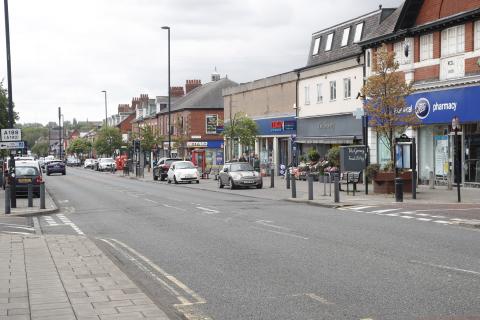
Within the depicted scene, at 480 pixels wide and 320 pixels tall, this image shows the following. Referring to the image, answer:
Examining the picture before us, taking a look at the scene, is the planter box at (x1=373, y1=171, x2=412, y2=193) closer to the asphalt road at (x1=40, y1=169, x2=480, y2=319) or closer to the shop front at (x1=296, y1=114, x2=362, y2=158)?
the asphalt road at (x1=40, y1=169, x2=480, y2=319)

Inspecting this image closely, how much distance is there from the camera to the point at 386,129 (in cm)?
2764

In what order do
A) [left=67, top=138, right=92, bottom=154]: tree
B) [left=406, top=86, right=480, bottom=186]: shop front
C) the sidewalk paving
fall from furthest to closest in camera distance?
[left=67, top=138, right=92, bottom=154]: tree
[left=406, top=86, right=480, bottom=186]: shop front
the sidewalk paving

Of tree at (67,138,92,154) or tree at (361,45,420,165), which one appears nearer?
tree at (361,45,420,165)

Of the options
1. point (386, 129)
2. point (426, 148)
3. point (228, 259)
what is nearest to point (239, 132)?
point (426, 148)

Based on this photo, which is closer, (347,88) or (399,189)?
(399,189)

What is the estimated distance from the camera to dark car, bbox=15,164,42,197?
30172 mm

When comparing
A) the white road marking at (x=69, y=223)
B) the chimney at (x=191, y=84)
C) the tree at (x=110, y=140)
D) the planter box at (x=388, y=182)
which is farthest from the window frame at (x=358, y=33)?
the tree at (x=110, y=140)

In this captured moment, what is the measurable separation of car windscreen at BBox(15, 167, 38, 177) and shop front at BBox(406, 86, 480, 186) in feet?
61.2

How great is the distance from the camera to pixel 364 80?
37.1m

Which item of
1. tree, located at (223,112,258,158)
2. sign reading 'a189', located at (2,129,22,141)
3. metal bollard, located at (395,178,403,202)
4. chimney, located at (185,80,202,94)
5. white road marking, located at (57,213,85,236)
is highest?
chimney, located at (185,80,202,94)

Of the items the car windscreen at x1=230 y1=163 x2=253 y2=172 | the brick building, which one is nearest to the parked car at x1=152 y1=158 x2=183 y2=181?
the car windscreen at x1=230 y1=163 x2=253 y2=172

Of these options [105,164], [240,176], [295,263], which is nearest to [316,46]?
[240,176]

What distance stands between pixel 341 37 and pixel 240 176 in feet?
42.6

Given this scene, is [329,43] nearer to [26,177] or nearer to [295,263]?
[26,177]
